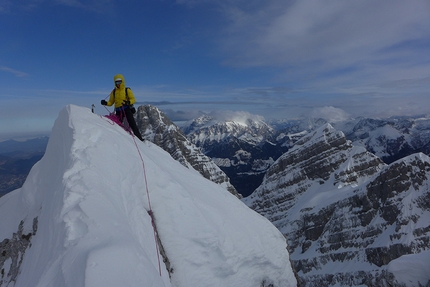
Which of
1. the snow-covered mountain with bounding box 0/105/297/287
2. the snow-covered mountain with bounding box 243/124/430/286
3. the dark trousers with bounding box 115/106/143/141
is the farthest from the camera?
the snow-covered mountain with bounding box 243/124/430/286

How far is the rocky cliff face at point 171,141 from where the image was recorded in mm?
179375

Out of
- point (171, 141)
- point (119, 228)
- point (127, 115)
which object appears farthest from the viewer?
point (171, 141)

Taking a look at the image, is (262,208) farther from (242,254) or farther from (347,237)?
(242,254)

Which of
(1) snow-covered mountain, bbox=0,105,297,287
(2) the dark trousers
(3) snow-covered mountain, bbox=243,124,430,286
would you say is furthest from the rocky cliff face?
(1) snow-covered mountain, bbox=0,105,297,287

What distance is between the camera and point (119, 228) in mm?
7352

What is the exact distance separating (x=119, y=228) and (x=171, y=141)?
580ft

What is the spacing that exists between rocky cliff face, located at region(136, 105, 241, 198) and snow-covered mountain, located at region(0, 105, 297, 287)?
526ft

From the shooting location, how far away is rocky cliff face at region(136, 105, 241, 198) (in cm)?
17938

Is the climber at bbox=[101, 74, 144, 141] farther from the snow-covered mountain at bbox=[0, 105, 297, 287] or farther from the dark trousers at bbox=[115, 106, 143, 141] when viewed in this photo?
the snow-covered mountain at bbox=[0, 105, 297, 287]

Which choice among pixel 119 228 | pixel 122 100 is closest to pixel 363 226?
pixel 122 100

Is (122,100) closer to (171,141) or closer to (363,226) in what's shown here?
(363,226)

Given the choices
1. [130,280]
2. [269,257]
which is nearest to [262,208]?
[269,257]

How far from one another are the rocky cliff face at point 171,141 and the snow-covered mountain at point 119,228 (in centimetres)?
16030

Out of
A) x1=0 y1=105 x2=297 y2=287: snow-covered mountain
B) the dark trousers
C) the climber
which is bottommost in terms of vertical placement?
x1=0 y1=105 x2=297 y2=287: snow-covered mountain
